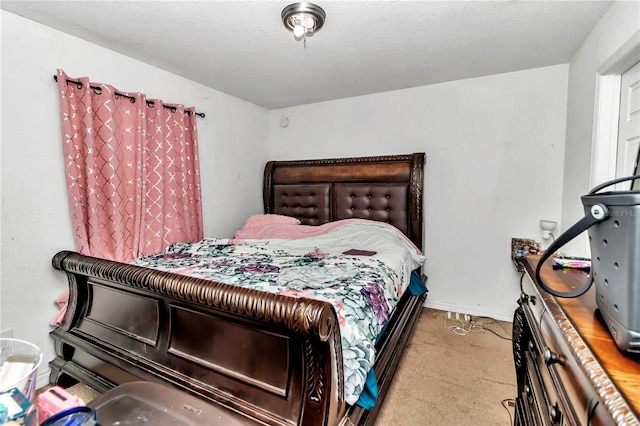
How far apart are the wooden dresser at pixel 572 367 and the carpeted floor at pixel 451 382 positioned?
0.58 m

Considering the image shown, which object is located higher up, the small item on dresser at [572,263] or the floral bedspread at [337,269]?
the small item on dresser at [572,263]

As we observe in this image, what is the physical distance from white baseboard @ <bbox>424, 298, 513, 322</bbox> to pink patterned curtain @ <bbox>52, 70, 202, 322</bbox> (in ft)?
8.35

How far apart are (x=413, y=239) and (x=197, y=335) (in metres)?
2.17

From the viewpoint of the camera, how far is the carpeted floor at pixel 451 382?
1.63m

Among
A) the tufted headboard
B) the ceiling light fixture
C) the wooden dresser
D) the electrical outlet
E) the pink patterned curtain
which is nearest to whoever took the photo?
the wooden dresser

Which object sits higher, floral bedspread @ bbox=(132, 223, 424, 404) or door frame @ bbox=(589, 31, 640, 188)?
door frame @ bbox=(589, 31, 640, 188)

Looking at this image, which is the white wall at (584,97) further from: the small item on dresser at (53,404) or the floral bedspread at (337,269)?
the small item on dresser at (53,404)

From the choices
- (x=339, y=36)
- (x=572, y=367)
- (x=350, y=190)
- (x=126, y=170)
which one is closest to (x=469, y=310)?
(x=350, y=190)

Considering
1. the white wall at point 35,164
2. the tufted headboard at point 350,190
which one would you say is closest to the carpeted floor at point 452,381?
the tufted headboard at point 350,190

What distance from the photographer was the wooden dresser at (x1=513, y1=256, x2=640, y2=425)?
45 cm

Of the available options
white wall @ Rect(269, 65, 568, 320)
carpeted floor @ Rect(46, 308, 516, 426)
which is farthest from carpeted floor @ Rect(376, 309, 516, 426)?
white wall @ Rect(269, 65, 568, 320)

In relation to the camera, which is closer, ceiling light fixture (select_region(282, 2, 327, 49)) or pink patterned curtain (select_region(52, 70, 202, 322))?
ceiling light fixture (select_region(282, 2, 327, 49))

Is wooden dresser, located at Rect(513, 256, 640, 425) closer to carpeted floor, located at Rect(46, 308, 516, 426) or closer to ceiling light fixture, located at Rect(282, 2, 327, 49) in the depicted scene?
carpeted floor, located at Rect(46, 308, 516, 426)

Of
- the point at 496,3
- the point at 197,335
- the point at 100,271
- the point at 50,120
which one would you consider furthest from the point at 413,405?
the point at 50,120
